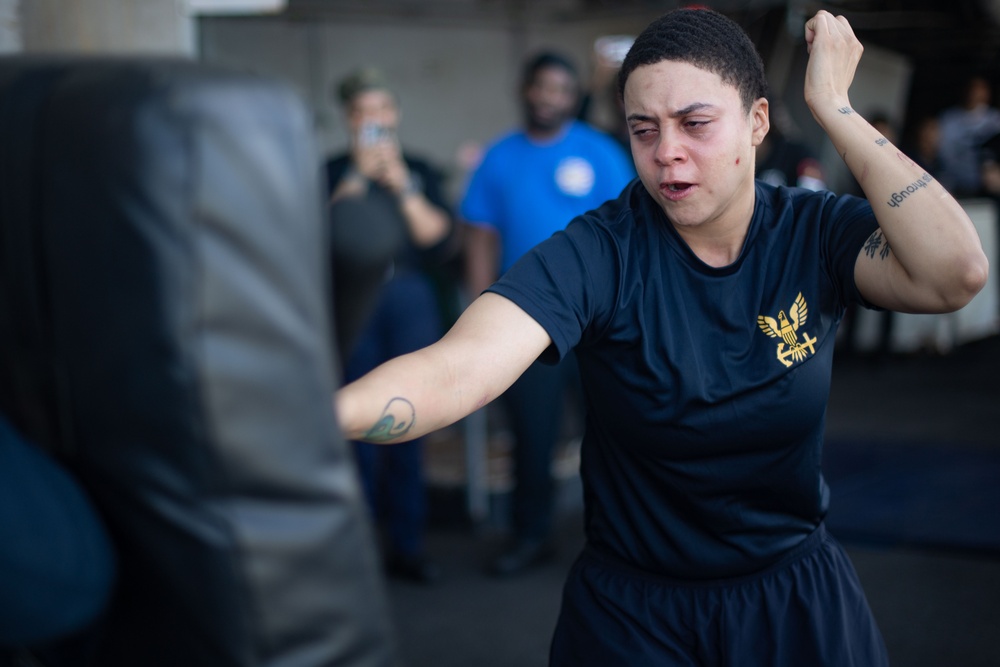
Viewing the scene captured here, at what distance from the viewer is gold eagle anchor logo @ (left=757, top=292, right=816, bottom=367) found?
1518mm

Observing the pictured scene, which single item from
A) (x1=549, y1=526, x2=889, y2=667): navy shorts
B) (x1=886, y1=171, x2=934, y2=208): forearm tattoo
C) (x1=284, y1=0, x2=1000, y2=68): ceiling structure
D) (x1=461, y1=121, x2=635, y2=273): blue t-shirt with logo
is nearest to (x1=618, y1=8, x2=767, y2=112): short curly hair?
(x1=886, y1=171, x2=934, y2=208): forearm tattoo

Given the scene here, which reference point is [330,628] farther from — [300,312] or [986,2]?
[986,2]

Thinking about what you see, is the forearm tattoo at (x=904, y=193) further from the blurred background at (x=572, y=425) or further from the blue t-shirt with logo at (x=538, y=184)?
the blue t-shirt with logo at (x=538, y=184)

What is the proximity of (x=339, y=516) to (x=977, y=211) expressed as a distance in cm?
852

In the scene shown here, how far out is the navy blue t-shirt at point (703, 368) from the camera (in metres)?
1.49

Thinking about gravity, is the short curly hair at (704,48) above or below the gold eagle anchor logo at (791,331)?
above

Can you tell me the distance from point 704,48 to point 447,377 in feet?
2.12

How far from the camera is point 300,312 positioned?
862 mm

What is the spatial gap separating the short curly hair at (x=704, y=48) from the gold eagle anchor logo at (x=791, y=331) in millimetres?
333

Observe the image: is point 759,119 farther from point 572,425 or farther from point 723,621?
point 572,425

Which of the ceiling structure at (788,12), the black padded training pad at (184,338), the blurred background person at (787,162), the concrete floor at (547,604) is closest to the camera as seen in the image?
the black padded training pad at (184,338)

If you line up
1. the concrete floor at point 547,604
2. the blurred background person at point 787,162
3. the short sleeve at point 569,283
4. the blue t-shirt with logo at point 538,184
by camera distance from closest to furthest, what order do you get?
the short sleeve at point 569,283 < the concrete floor at point 547,604 < the blue t-shirt with logo at point 538,184 < the blurred background person at point 787,162

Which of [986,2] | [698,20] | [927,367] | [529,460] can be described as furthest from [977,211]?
[698,20]

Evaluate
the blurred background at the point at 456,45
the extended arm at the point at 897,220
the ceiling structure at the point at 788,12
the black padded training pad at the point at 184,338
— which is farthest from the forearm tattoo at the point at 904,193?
the ceiling structure at the point at 788,12
